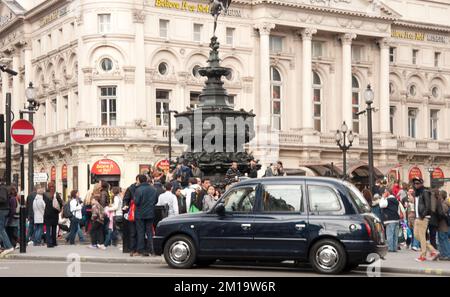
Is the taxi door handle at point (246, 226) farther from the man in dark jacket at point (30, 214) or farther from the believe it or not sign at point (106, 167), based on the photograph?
the believe it or not sign at point (106, 167)

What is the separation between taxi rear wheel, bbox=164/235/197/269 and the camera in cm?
1928

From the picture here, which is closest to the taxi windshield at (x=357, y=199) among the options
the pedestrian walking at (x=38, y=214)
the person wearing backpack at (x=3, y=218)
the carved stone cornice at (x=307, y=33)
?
the person wearing backpack at (x=3, y=218)

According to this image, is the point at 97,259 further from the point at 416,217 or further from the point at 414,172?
the point at 414,172

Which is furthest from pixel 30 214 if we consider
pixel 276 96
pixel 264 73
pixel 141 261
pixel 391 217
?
pixel 276 96

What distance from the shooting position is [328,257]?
60.1 ft

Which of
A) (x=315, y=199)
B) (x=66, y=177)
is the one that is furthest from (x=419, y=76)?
(x=315, y=199)

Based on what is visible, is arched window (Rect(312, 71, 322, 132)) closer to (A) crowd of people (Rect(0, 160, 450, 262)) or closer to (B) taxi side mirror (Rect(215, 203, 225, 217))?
(A) crowd of people (Rect(0, 160, 450, 262))

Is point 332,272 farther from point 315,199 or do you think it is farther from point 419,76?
point 419,76

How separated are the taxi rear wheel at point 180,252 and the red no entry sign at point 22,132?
7721 millimetres

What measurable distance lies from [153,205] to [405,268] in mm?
6268

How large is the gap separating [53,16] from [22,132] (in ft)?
131

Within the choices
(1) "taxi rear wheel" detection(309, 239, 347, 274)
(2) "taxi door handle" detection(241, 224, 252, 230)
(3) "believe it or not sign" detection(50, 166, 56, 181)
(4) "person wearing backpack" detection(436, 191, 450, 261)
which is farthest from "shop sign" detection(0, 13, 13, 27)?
(1) "taxi rear wheel" detection(309, 239, 347, 274)

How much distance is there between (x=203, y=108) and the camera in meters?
25.2

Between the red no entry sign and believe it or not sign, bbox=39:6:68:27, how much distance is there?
1470 inches
